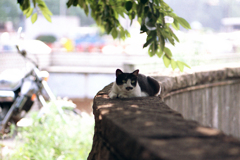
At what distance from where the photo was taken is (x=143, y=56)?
52.2 feet

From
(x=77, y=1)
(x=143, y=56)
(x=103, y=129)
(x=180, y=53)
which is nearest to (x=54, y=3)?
(x=143, y=56)

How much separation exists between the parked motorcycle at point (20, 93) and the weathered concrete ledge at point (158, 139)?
4.14m

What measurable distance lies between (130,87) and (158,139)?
5.59ft

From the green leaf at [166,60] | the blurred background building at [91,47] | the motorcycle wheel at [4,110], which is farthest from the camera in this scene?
the blurred background building at [91,47]

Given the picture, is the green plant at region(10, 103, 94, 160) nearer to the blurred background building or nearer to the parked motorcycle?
the parked motorcycle

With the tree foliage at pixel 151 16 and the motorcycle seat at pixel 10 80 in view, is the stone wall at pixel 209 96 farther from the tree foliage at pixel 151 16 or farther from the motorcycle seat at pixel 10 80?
the motorcycle seat at pixel 10 80

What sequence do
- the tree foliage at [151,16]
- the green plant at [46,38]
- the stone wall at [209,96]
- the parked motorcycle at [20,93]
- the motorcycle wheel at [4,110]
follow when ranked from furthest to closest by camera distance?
the green plant at [46,38] < the motorcycle wheel at [4,110] < the parked motorcycle at [20,93] < the stone wall at [209,96] < the tree foliage at [151,16]

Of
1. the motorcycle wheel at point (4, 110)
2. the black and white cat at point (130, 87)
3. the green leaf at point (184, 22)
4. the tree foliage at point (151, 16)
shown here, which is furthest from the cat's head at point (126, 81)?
the motorcycle wheel at point (4, 110)

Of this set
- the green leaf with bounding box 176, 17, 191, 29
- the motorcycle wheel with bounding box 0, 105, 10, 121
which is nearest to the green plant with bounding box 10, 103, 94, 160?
the motorcycle wheel with bounding box 0, 105, 10, 121

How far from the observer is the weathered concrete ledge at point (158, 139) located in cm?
90

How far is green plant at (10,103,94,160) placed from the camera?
157 inches

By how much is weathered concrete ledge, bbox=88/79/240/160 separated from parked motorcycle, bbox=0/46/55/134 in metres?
4.14

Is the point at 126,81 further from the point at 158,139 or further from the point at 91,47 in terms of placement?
the point at 91,47

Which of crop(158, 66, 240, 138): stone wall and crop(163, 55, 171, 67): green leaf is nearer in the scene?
crop(163, 55, 171, 67): green leaf
